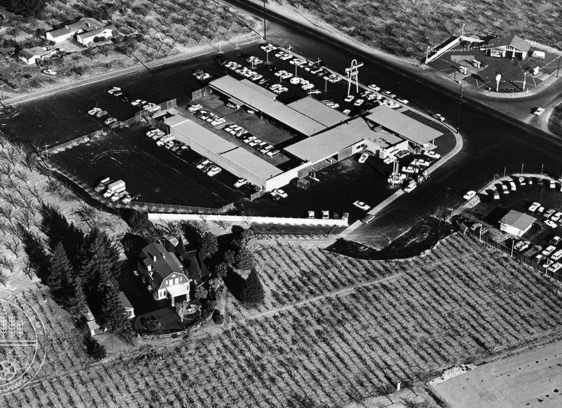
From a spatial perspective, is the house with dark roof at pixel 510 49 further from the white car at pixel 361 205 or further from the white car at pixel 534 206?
the white car at pixel 361 205

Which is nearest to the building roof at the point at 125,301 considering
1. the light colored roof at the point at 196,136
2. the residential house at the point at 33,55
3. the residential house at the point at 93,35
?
the light colored roof at the point at 196,136

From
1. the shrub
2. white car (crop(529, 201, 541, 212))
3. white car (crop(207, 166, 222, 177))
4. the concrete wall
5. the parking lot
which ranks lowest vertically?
the shrub

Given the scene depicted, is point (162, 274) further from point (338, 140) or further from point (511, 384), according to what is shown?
point (511, 384)

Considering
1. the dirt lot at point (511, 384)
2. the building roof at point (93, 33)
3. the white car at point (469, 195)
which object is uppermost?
the building roof at point (93, 33)

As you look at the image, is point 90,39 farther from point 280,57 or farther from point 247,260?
point 247,260

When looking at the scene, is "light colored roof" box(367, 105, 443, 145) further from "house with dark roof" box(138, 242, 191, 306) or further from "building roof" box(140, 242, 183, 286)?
"house with dark roof" box(138, 242, 191, 306)

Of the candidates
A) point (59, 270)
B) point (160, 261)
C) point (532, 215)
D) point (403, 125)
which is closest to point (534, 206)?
point (532, 215)

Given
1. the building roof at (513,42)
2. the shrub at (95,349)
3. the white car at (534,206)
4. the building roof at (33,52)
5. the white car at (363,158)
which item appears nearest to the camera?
the shrub at (95,349)

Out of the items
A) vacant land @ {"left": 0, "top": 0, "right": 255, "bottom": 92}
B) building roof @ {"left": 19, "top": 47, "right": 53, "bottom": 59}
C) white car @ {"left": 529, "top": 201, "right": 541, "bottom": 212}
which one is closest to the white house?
white car @ {"left": 529, "top": 201, "right": 541, "bottom": 212}
